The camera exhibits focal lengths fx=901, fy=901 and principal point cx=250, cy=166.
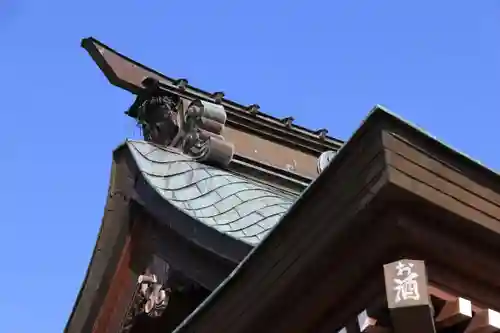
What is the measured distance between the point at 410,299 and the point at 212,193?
289 cm

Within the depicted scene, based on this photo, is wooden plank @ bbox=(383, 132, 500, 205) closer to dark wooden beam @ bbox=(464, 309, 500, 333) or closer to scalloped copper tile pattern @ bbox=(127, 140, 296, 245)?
dark wooden beam @ bbox=(464, 309, 500, 333)

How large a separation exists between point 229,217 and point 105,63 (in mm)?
1928

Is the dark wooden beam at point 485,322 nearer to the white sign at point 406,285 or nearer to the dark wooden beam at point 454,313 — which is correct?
the dark wooden beam at point 454,313

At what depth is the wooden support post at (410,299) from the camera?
307 centimetres

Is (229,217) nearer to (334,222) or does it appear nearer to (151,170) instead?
(151,170)

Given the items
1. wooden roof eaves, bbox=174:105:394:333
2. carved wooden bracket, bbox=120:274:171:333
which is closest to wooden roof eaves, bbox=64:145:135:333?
carved wooden bracket, bbox=120:274:171:333

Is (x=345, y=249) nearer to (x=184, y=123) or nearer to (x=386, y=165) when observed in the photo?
(x=386, y=165)

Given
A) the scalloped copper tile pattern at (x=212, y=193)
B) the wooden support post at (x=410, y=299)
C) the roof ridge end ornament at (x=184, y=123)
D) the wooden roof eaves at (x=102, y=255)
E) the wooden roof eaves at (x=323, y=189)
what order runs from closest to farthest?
the wooden support post at (x=410, y=299), the wooden roof eaves at (x=323, y=189), the scalloped copper tile pattern at (x=212, y=193), the wooden roof eaves at (x=102, y=255), the roof ridge end ornament at (x=184, y=123)

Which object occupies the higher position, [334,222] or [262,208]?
[262,208]

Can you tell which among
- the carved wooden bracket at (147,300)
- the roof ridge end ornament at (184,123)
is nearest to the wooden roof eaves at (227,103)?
the roof ridge end ornament at (184,123)

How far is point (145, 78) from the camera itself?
6750 mm

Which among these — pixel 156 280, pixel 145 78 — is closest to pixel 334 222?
pixel 156 280

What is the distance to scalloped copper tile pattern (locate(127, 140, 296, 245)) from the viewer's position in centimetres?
532

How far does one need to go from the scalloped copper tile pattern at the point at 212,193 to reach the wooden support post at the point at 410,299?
1.89 m
